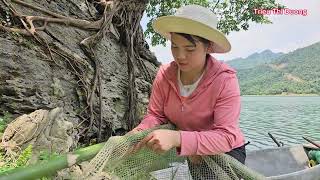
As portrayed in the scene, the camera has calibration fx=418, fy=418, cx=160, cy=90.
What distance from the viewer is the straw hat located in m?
2.12

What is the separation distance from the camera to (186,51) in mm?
2131

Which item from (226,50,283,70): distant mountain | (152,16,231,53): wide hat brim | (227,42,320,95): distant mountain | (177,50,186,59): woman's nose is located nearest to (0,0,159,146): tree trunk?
(152,16,231,53): wide hat brim

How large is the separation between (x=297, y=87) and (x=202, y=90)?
7786cm

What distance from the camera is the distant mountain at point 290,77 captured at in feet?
252

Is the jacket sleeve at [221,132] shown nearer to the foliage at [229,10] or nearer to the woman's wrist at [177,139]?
the woman's wrist at [177,139]

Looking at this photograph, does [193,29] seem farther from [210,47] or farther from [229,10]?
[229,10]

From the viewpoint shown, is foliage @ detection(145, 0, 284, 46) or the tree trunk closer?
the tree trunk

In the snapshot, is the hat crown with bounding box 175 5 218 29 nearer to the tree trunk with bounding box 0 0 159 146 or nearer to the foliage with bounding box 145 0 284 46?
the tree trunk with bounding box 0 0 159 146

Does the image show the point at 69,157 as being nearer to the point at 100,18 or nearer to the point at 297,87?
the point at 100,18

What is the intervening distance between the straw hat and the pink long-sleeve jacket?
6.4 inches

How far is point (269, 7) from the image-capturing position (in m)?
12.0

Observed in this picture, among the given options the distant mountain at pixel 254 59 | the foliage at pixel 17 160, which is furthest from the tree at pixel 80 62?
the distant mountain at pixel 254 59

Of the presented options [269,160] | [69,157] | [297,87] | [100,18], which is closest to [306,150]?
[269,160]

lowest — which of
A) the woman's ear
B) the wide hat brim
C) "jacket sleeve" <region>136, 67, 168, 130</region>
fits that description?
"jacket sleeve" <region>136, 67, 168, 130</region>
